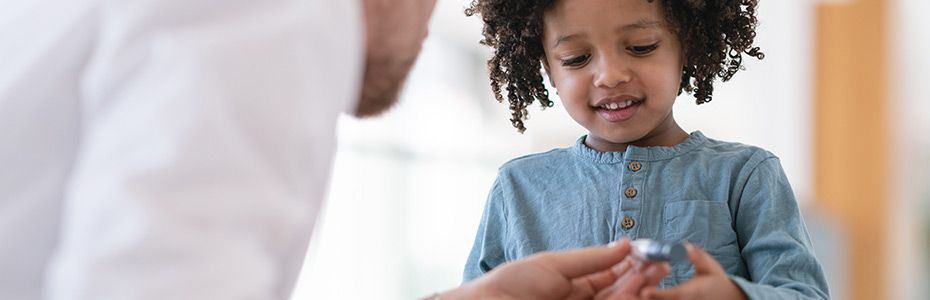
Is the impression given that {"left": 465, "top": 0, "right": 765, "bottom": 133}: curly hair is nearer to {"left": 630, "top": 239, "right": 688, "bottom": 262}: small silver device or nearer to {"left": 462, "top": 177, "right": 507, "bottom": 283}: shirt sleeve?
{"left": 462, "top": 177, "right": 507, "bottom": 283}: shirt sleeve

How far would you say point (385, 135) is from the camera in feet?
15.6

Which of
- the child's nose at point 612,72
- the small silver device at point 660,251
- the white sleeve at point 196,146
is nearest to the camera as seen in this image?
the white sleeve at point 196,146

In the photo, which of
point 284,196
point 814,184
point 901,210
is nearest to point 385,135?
point 814,184

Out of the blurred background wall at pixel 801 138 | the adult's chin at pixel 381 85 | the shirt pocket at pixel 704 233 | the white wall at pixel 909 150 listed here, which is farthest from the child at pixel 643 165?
the white wall at pixel 909 150

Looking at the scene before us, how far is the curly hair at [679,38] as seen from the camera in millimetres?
1219

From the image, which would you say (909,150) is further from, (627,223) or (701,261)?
(701,261)

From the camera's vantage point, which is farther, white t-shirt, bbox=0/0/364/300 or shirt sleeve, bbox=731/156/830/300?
shirt sleeve, bbox=731/156/830/300

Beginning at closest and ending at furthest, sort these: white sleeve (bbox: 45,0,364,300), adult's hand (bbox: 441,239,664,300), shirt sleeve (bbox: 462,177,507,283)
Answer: white sleeve (bbox: 45,0,364,300) → adult's hand (bbox: 441,239,664,300) → shirt sleeve (bbox: 462,177,507,283)

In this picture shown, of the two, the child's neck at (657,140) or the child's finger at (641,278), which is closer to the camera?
the child's finger at (641,278)

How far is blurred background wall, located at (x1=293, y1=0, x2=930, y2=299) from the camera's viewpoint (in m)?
4.88

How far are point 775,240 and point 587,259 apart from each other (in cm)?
27

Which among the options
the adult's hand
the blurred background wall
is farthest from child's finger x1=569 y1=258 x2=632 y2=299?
the blurred background wall

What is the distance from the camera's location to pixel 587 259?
0.94 meters

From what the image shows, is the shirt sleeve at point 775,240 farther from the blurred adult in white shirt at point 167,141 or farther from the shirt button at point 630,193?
the blurred adult in white shirt at point 167,141
